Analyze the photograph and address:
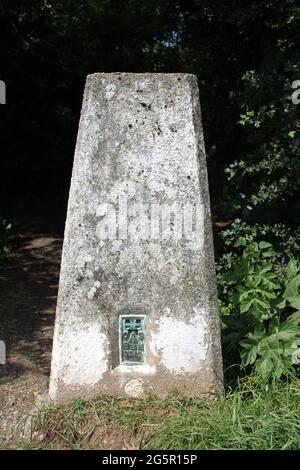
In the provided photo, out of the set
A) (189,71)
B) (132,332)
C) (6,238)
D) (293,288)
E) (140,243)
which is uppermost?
(189,71)

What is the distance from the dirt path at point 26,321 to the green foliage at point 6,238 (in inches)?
5.6

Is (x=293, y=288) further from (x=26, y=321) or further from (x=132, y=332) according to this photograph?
(x=26, y=321)

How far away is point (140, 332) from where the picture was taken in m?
3.27

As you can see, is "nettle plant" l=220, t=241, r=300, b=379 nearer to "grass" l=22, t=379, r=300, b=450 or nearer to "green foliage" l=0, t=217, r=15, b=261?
"grass" l=22, t=379, r=300, b=450

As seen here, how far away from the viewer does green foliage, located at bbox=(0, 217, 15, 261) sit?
8055 millimetres

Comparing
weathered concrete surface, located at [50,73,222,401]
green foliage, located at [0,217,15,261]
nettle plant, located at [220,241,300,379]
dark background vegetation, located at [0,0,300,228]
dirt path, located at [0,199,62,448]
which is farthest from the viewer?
green foliage, located at [0,217,15,261]

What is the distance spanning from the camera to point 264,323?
4.03 m

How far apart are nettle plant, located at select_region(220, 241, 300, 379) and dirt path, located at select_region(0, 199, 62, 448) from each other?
144 cm

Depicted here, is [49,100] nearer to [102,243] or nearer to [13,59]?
[13,59]

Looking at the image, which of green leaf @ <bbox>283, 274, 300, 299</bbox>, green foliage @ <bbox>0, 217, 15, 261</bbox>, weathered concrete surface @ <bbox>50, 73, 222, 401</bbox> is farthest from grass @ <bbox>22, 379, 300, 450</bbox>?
green foliage @ <bbox>0, 217, 15, 261</bbox>

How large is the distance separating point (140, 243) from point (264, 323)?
4.31 ft

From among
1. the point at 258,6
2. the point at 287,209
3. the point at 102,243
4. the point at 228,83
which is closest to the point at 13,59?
the point at 228,83

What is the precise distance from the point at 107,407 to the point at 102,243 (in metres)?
0.94

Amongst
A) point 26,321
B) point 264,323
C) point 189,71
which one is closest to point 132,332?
point 264,323
